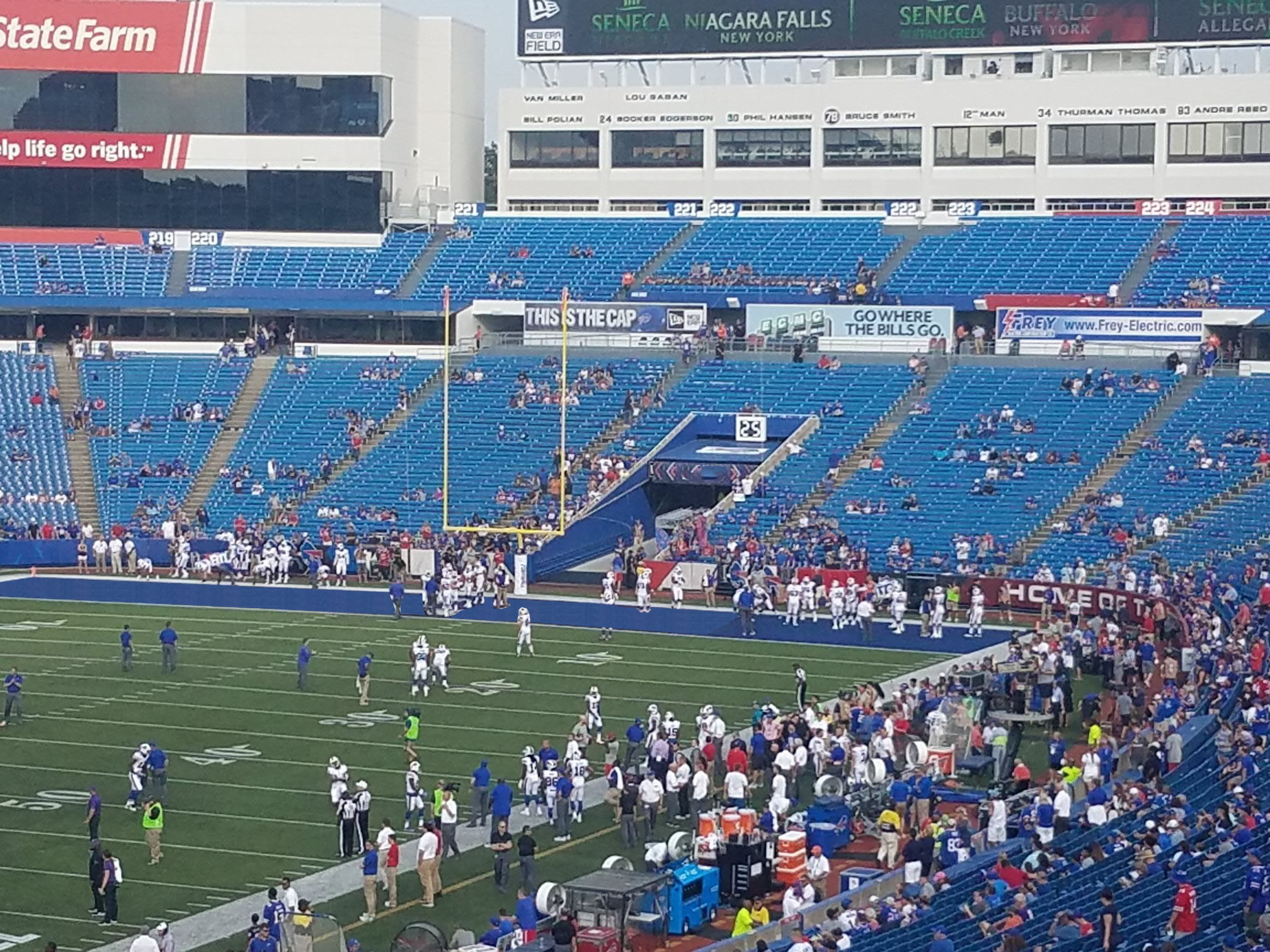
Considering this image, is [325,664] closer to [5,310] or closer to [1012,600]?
[1012,600]

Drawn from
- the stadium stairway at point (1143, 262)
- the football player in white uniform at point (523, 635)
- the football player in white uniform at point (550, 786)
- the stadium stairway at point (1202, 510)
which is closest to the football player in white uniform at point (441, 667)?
the football player in white uniform at point (523, 635)

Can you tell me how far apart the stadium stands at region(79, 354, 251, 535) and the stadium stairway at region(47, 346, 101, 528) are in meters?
0.14

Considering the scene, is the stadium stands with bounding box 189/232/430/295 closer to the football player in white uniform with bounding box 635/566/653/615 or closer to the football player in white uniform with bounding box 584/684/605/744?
the football player in white uniform with bounding box 635/566/653/615

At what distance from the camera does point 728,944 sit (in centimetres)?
1748

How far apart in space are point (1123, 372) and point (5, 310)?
24.7m

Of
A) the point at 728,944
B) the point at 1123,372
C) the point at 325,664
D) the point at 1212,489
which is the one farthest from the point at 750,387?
the point at 728,944

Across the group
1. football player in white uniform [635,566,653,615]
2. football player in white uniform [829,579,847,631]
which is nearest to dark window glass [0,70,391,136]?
football player in white uniform [635,566,653,615]

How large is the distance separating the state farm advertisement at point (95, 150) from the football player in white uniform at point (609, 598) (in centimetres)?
1959

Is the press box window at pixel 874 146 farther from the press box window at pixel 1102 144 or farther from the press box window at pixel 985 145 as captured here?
the press box window at pixel 1102 144

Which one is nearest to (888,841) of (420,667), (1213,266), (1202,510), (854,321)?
(420,667)

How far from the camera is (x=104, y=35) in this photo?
52.0 meters

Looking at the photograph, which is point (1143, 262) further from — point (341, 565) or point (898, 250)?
point (341, 565)

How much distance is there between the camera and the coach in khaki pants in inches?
769

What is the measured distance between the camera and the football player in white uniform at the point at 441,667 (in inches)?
1152
